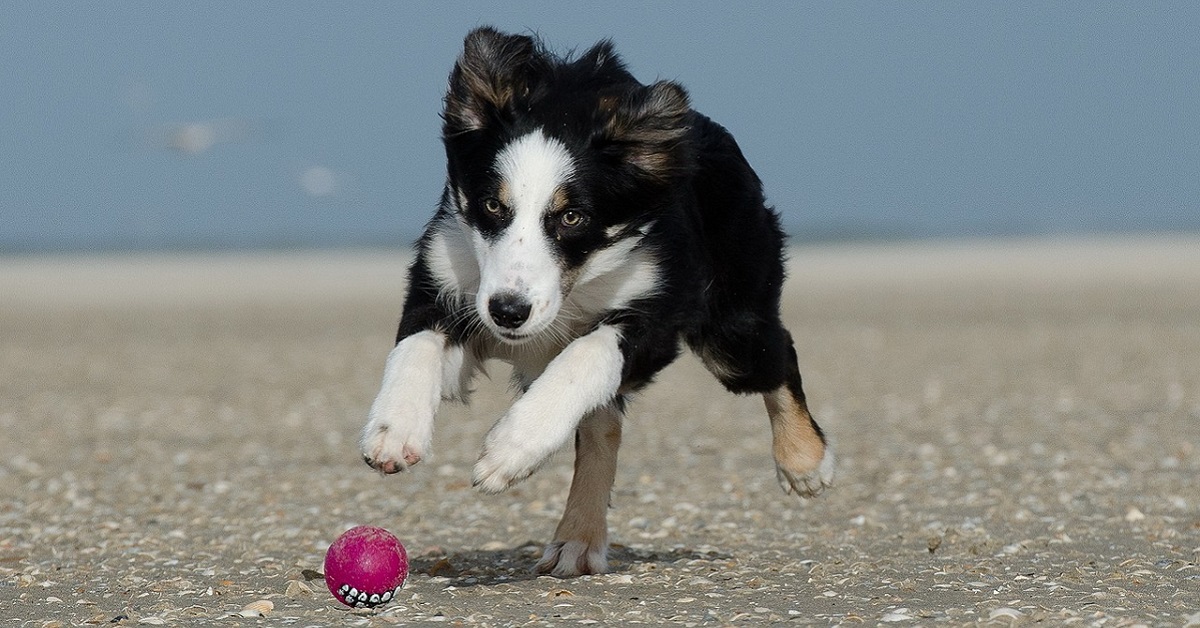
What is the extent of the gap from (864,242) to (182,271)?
26.9m

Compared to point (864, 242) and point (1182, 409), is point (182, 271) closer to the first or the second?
point (864, 242)

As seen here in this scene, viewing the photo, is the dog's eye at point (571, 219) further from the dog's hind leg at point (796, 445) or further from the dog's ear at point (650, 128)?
the dog's hind leg at point (796, 445)

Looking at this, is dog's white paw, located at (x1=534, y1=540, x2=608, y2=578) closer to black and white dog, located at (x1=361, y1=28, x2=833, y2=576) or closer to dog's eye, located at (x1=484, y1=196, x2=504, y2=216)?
black and white dog, located at (x1=361, y1=28, x2=833, y2=576)

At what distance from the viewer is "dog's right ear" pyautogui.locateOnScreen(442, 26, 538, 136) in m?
5.54

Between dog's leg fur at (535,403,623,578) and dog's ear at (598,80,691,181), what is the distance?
2.99 ft

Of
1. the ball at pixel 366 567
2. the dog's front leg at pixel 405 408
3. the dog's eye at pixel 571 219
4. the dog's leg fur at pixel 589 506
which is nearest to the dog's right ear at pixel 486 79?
the dog's eye at pixel 571 219

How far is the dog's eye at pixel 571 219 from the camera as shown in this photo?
17.4 ft

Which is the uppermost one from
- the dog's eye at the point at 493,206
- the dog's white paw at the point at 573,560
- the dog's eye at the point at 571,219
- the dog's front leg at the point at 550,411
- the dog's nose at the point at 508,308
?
the dog's eye at the point at 493,206

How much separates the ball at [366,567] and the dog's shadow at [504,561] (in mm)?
758

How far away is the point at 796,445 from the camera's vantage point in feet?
21.3

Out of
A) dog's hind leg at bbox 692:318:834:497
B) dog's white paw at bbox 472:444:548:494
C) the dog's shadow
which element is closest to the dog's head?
dog's white paw at bbox 472:444:548:494

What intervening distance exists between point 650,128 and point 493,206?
659mm

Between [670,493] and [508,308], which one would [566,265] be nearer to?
[508,308]

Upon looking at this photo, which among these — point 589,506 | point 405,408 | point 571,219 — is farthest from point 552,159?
point 589,506
